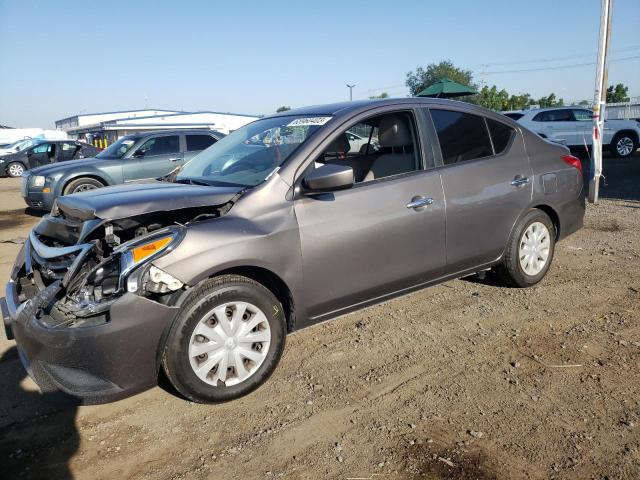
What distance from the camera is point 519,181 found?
4.29 metres

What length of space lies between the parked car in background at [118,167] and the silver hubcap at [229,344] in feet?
22.6

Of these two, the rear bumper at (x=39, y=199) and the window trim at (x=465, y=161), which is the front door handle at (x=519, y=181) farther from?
the rear bumper at (x=39, y=199)

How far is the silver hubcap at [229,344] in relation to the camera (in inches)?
111

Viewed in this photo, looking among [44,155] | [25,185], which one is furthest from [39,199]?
[44,155]

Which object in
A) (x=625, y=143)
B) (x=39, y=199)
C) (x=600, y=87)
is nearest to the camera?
(x=600, y=87)

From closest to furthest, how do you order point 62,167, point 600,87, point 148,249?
1. point 148,249
2. point 600,87
3. point 62,167

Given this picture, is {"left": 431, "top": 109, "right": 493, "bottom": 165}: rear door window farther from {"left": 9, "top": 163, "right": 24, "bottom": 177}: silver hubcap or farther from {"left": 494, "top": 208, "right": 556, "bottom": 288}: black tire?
{"left": 9, "top": 163, "right": 24, "bottom": 177}: silver hubcap

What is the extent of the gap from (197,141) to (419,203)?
8.04 metres

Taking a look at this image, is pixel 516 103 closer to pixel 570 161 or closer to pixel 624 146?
pixel 624 146

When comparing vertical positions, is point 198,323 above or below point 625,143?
below

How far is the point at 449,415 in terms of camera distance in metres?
2.81

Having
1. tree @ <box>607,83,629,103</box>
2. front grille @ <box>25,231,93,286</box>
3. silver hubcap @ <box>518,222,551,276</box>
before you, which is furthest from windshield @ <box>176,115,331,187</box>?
tree @ <box>607,83,629,103</box>

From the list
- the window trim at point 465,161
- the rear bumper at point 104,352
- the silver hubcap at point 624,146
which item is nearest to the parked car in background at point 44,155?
the window trim at point 465,161

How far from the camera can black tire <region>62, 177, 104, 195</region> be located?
9505 millimetres
